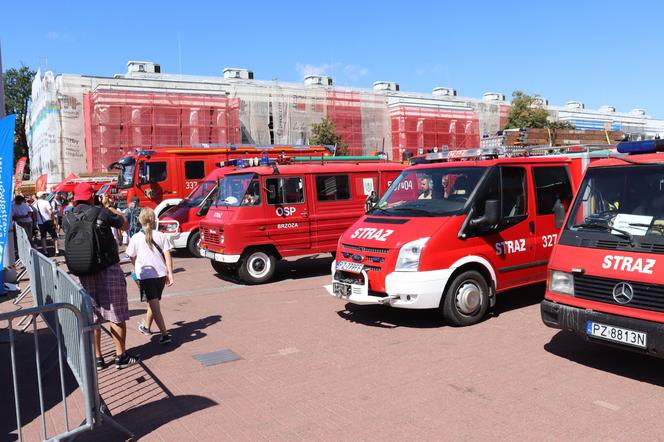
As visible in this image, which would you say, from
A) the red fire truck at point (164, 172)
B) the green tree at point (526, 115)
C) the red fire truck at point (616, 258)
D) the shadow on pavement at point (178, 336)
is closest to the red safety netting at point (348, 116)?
the green tree at point (526, 115)

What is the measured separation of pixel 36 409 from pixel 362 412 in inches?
116

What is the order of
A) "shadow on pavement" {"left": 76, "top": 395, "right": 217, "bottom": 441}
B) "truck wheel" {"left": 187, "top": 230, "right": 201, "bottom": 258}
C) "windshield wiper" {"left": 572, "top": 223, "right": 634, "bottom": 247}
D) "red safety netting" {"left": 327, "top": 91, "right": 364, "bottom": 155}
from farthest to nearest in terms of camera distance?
"red safety netting" {"left": 327, "top": 91, "right": 364, "bottom": 155}, "truck wheel" {"left": 187, "top": 230, "right": 201, "bottom": 258}, "windshield wiper" {"left": 572, "top": 223, "right": 634, "bottom": 247}, "shadow on pavement" {"left": 76, "top": 395, "right": 217, "bottom": 441}

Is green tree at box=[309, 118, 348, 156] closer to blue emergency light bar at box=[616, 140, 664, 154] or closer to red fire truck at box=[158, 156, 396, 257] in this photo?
red fire truck at box=[158, 156, 396, 257]

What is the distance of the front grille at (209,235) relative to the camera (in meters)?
10.7

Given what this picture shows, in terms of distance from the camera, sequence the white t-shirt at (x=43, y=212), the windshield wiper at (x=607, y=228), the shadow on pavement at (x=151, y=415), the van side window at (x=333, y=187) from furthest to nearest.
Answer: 1. the white t-shirt at (x=43, y=212)
2. the van side window at (x=333, y=187)
3. the windshield wiper at (x=607, y=228)
4. the shadow on pavement at (x=151, y=415)

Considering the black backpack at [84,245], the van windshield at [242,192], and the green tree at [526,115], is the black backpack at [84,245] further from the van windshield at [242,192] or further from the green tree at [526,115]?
the green tree at [526,115]

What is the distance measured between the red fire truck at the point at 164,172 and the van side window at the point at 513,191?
10074 millimetres

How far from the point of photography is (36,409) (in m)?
5.02

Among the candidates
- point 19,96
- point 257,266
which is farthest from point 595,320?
point 19,96

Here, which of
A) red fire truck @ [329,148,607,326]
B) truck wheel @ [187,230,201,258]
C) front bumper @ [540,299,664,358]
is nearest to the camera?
front bumper @ [540,299,664,358]

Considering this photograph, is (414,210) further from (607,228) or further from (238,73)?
(238,73)

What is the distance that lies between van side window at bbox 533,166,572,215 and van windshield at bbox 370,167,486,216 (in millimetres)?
1024

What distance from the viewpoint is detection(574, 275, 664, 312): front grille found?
4672 millimetres

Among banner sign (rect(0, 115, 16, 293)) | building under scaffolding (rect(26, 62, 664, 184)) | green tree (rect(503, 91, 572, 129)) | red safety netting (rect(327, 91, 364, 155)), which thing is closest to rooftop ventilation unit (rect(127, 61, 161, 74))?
building under scaffolding (rect(26, 62, 664, 184))
